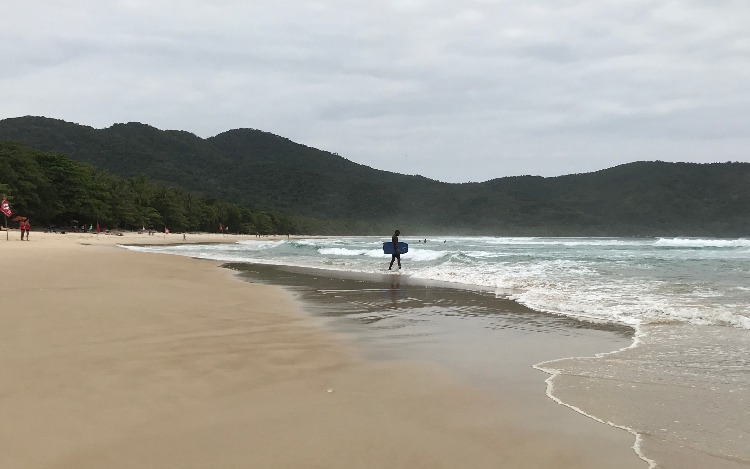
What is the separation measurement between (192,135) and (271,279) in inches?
7536

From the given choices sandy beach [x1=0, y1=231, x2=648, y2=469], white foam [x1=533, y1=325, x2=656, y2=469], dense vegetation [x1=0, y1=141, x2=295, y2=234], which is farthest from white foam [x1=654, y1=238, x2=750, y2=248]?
dense vegetation [x1=0, y1=141, x2=295, y2=234]

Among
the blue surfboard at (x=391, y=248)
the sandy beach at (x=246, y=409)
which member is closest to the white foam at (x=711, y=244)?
the blue surfboard at (x=391, y=248)

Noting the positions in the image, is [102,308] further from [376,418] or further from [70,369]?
[376,418]

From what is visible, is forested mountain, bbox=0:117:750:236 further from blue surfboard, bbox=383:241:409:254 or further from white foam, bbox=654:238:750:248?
→ blue surfboard, bbox=383:241:409:254

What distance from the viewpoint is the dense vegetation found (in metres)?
63.0

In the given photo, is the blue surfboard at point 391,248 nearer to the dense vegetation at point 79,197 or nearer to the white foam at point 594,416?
the white foam at point 594,416

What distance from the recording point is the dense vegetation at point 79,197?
63.0m

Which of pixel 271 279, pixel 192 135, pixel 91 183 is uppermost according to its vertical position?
pixel 192 135

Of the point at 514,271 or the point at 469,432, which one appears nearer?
the point at 469,432

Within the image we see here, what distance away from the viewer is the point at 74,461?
2.70 meters

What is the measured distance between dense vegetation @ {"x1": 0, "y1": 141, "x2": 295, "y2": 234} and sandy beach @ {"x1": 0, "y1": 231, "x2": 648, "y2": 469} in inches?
2510

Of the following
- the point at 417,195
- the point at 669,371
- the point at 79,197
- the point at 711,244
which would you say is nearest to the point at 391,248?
the point at 669,371

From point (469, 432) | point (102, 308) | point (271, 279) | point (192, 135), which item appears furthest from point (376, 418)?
point (192, 135)

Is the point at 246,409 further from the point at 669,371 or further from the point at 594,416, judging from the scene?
the point at 669,371
